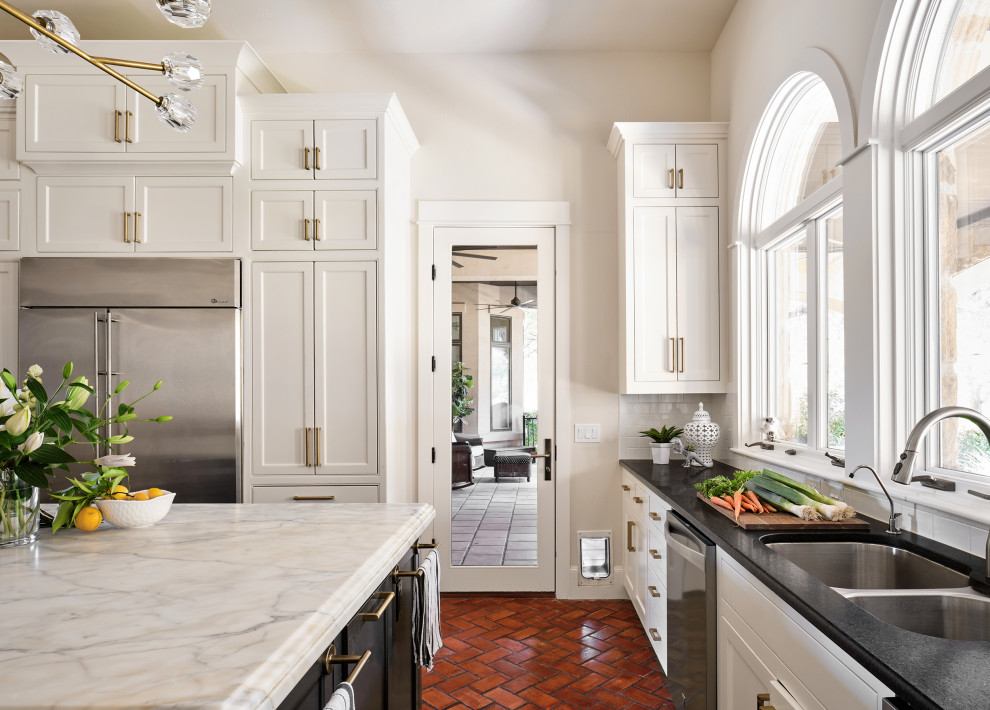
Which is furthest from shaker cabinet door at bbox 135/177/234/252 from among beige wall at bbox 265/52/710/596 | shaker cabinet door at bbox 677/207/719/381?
shaker cabinet door at bbox 677/207/719/381

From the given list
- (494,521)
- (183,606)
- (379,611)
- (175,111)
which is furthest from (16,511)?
(494,521)

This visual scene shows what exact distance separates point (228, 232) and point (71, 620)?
8.30 ft

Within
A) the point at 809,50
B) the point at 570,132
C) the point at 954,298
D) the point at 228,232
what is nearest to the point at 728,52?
the point at 570,132

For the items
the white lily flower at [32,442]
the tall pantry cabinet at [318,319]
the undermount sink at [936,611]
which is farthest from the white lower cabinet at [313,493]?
the undermount sink at [936,611]

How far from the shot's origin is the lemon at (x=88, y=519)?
1656 mm

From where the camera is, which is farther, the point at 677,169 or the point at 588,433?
the point at 588,433

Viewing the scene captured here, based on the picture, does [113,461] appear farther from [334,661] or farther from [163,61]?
[163,61]

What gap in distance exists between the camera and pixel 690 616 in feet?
7.22

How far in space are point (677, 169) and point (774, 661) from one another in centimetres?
274

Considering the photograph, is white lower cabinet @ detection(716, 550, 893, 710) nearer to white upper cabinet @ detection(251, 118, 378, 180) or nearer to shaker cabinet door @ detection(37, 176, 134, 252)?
white upper cabinet @ detection(251, 118, 378, 180)

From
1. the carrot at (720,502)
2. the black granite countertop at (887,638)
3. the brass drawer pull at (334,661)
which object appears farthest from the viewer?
the carrot at (720,502)

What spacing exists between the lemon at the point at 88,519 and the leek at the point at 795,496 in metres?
2.07

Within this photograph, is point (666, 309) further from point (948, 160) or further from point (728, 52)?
point (948, 160)

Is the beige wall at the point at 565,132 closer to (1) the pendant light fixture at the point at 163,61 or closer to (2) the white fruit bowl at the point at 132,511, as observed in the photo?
(1) the pendant light fixture at the point at 163,61
